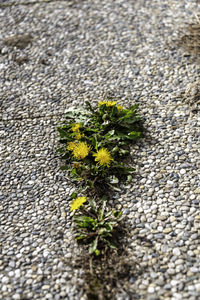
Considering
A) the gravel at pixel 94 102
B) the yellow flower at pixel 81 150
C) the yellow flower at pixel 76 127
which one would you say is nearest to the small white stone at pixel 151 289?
the gravel at pixel 94 102

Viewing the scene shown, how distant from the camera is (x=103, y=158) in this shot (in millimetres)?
3467

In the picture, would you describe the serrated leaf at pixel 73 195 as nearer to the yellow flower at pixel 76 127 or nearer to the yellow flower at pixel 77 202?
the yellow flower at pixel 77 202

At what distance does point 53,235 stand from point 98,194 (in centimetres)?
51

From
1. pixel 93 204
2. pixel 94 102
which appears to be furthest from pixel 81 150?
pixel 94 102

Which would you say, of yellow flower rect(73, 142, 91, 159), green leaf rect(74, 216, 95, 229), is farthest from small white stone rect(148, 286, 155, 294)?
yellow flower rect(73, 142, 91, 159)

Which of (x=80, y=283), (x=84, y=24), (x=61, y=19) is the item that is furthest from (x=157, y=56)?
(x=80, y=283)

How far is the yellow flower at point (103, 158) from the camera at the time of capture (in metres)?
3.46

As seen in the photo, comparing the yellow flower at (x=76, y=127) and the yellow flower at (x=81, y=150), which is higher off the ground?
the yellow flower at (x=76, y=127)

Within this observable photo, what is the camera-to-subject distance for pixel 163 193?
3299 millimetres

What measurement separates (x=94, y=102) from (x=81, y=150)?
33.9 inches

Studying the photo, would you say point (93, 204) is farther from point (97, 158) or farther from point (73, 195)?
point (97, 158)

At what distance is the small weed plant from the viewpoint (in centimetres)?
309

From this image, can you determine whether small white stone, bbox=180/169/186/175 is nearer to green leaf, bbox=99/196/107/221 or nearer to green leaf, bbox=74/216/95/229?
green leaf, bbox=99/196/107/221

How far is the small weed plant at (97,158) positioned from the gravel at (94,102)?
0.34ft
